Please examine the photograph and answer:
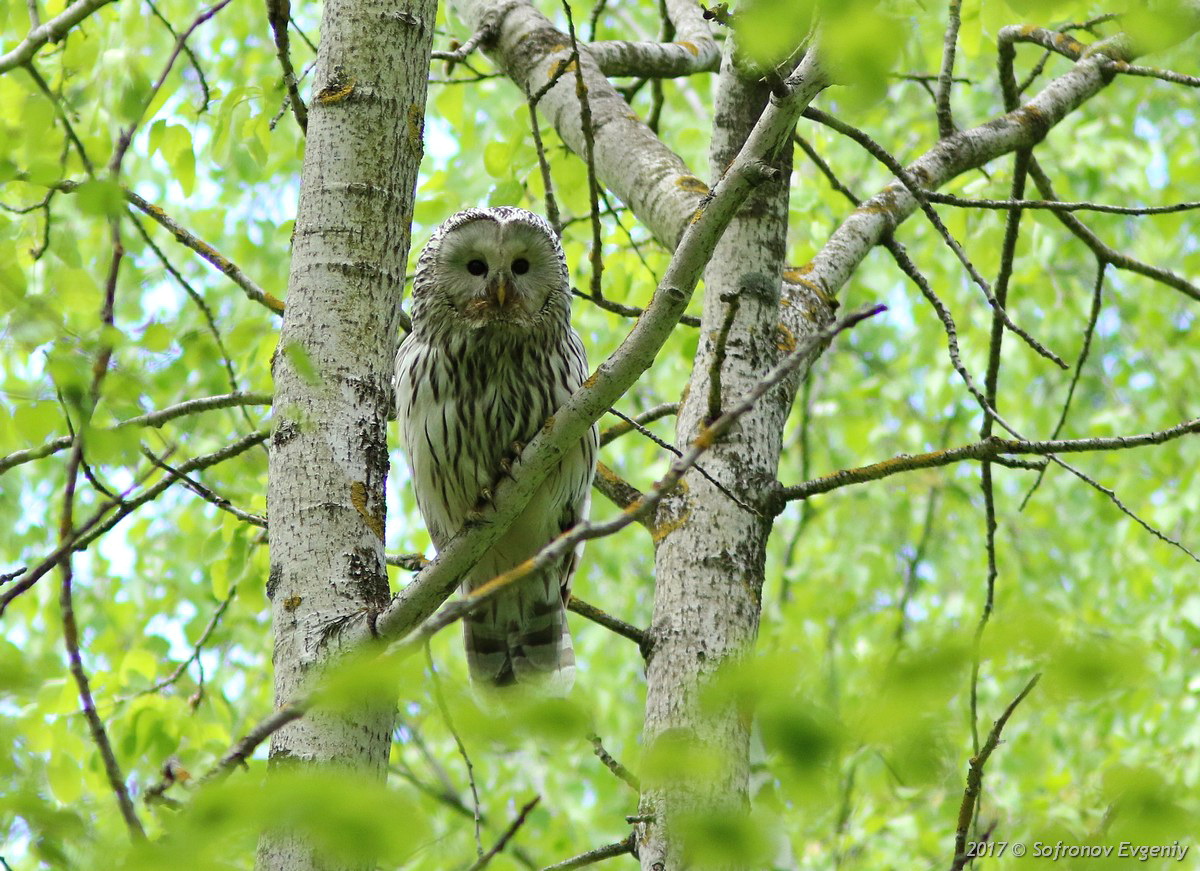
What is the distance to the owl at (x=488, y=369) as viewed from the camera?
9.86 feet

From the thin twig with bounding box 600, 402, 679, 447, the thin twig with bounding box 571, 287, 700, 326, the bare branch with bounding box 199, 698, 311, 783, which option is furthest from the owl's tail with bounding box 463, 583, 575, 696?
the bare branch with bounding box 199, 698, 311, 783

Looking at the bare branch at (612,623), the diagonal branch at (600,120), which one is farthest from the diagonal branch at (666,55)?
the bare branch at (612,623)

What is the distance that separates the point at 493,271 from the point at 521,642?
107 cm

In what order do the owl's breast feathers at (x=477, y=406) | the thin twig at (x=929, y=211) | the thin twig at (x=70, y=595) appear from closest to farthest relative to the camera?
the thin twig at (x=70, y=595) → the thin twig at (x=929, y=211) → the owl's breast feathers at (x=477, y=406)

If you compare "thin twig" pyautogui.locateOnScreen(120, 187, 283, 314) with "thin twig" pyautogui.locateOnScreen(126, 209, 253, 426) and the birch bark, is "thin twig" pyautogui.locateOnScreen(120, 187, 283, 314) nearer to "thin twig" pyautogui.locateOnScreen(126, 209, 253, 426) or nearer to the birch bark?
"thin twig" pyautogui.locateOnScreen(126, 209, 253, 426)

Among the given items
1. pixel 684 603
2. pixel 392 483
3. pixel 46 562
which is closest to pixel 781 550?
pixel 392 483

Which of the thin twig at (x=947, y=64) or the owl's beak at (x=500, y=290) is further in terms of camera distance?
the owl's beak at (x=500, y=290)

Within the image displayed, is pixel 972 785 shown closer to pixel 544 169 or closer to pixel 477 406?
pixel 544 169

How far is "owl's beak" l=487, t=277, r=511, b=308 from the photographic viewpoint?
3000 millimetres

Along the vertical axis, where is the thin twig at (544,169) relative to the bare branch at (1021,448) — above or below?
above

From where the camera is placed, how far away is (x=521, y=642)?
342 cm

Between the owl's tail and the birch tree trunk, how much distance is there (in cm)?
148

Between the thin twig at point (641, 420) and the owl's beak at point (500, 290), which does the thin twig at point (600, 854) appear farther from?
the owl's beak at point (500, 290)

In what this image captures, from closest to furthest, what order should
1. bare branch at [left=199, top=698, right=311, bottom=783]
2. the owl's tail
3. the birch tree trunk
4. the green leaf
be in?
bare branch at [left=199, top=698, right=311, bottom=783] → the green leaf → the birch tree trunk → the owl's tail
